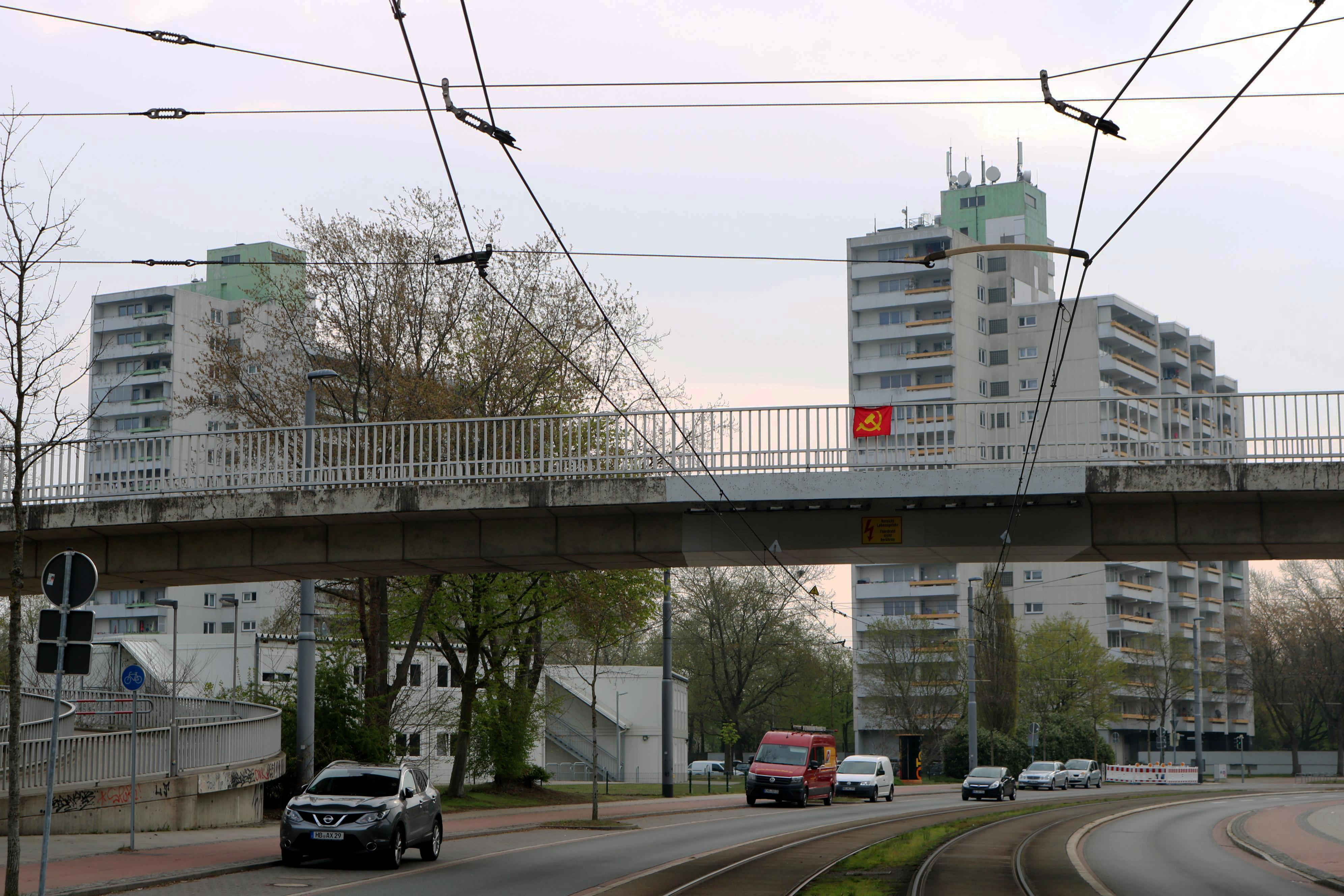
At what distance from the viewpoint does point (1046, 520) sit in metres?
20.8

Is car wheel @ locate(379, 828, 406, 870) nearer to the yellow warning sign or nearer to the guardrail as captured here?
the guardrail

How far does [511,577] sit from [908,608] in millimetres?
77904

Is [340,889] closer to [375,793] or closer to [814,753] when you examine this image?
[375,793]

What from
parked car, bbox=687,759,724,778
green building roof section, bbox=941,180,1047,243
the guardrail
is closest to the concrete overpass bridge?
the guardrail

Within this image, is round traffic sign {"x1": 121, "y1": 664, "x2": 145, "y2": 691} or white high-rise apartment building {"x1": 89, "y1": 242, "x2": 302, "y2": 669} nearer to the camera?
round traffic sign {"x1": 121, "y1": 664, "x2": 145, "y2": 691}

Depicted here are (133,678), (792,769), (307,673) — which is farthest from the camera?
(792,769)

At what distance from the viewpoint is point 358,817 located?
733 inches

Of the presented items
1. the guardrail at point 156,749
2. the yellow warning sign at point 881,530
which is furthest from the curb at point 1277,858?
the guardrail at point 156,749

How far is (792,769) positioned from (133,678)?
23.1 m

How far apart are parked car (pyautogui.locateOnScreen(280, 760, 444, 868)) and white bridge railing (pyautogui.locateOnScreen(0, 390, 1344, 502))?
441cm

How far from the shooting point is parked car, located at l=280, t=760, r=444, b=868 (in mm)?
18422

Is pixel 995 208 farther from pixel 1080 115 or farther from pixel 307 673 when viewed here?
pixel 1080 115

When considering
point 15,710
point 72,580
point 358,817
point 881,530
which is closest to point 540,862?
point 358,817

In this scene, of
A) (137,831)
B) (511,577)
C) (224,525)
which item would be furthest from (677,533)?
(511,577)
